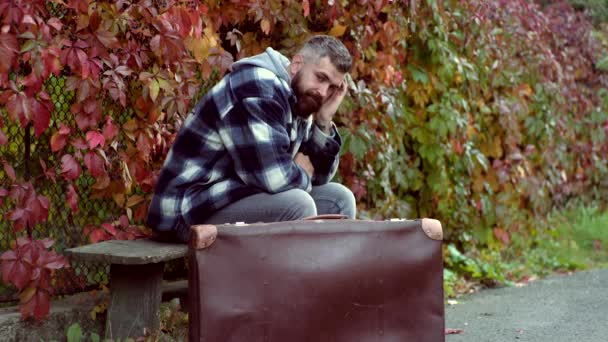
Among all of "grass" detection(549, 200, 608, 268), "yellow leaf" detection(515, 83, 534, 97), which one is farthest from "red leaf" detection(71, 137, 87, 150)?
"grass" detection(549, 200, 608, 268)

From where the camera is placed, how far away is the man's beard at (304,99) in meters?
3.62

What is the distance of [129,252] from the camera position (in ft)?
10.8

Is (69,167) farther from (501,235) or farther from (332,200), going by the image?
(501,235)

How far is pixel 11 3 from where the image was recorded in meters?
3.08

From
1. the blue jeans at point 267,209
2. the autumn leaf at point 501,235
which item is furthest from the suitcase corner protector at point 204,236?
the autumn leaf at point 501,235

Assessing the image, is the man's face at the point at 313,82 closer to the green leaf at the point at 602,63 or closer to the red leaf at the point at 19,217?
the red leaf at the point at 19,217

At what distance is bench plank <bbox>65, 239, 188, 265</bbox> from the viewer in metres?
3.21

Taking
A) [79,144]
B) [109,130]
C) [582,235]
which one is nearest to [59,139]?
[79,144]

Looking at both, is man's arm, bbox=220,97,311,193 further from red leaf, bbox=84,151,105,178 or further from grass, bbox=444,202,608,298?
grass, bbox=444,202,608,298

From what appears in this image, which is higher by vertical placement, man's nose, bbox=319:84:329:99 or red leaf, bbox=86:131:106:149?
man's nose, bbox=319:84:329:99

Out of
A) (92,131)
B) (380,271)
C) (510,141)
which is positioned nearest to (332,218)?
(380,271)

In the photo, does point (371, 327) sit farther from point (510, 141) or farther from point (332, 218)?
point (510, 141)

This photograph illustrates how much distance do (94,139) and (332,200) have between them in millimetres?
1060

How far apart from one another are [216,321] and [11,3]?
1.30m
